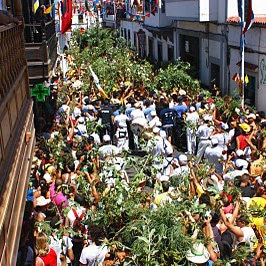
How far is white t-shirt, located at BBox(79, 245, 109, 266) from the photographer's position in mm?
6523

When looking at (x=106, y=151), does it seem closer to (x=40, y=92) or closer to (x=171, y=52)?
(x=40, y=92)

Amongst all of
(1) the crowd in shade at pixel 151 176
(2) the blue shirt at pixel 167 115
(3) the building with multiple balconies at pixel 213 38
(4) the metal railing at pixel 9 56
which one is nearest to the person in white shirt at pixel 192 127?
(1) the crowd in shade at pixel 151 176

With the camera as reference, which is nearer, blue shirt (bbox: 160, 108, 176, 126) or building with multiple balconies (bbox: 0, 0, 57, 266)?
building with multiple balconies (bbox: 0, 0, 57, 266)

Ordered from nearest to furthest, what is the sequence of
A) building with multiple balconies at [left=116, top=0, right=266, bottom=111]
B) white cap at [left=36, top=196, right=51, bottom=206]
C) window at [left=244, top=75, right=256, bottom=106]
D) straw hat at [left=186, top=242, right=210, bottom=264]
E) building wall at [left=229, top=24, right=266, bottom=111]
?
straw hat at [left=186, top=242, right=210, bottom=264]
white cap at [left=36, top=196, right=51, bottom=206]
building wall at [left=229, top=24, right=266, bottom=111]
building with multiple balconies at [left=116, top=0, right=266, bottom=111]
window at [left=244, top=75, right=256, bottom=106]

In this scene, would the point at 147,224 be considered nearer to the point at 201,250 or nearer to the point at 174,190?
the point at 201,250

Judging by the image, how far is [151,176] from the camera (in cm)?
886

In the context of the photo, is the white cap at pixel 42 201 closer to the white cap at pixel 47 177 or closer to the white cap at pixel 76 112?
the white cap at pixel 47 177

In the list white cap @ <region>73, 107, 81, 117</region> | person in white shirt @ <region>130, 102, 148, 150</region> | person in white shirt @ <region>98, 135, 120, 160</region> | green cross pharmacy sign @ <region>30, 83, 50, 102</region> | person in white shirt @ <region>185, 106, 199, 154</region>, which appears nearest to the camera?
person in white shirt @ <region>98, 135, 120, 160</region>

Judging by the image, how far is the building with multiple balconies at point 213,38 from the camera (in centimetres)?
1591

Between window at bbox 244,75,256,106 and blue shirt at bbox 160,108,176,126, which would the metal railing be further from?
window at bbox 244,75,256,106

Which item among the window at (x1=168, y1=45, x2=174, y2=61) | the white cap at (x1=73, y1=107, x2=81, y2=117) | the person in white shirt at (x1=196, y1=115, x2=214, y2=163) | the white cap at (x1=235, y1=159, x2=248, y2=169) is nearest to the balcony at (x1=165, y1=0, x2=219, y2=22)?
the window at (x1=168, y1=45, x2=174, y2=61)

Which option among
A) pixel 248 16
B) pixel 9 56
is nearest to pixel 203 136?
pixel 248 16

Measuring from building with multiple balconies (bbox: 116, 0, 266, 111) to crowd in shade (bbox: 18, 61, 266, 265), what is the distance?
229 centimetres

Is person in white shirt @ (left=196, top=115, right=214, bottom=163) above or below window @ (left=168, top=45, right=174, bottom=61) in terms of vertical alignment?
below
